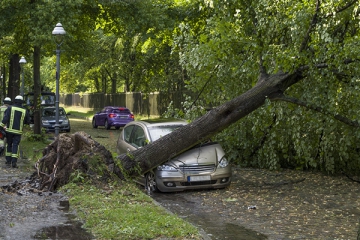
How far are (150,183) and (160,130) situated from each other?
1544 millimetres

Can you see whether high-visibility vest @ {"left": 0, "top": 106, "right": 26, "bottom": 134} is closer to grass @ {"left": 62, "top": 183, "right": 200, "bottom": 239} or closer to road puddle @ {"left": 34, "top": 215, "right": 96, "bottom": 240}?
grass @ {"left": 62, "top": 183, "right": 200, "bottom": 239}

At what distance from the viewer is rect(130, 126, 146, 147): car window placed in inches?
547

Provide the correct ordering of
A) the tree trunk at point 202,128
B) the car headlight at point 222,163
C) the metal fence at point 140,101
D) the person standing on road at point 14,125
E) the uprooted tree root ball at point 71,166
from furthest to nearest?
the metal fence at point 140,101
the person standing on road at point 14,125
the car headlight at point 222,163
the tree trunk at point 202,128
the uprooted tree root ball at point 71,166

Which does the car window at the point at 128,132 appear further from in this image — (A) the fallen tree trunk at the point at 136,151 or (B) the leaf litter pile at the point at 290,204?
(B) the leaf litter pile at the point at 290,204

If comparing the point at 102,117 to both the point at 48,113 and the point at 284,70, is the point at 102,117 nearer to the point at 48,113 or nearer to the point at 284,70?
the point at 48,113

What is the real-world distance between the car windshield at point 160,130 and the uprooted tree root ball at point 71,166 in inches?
64.6

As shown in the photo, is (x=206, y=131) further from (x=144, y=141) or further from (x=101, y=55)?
(x=101, y=55)

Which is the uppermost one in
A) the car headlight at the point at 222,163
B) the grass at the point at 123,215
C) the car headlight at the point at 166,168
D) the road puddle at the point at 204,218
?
the car headlight at the point at 222,163

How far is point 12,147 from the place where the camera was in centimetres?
1541

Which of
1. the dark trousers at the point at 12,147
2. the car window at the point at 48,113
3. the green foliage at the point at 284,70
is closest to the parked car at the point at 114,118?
the car window at the point at 48,113

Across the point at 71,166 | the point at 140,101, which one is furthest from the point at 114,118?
the point at 71,166

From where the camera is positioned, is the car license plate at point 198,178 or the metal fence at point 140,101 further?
the metal fence at point 140,101

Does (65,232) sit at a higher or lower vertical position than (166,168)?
lower

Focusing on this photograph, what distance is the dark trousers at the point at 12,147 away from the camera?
50.6 ft
